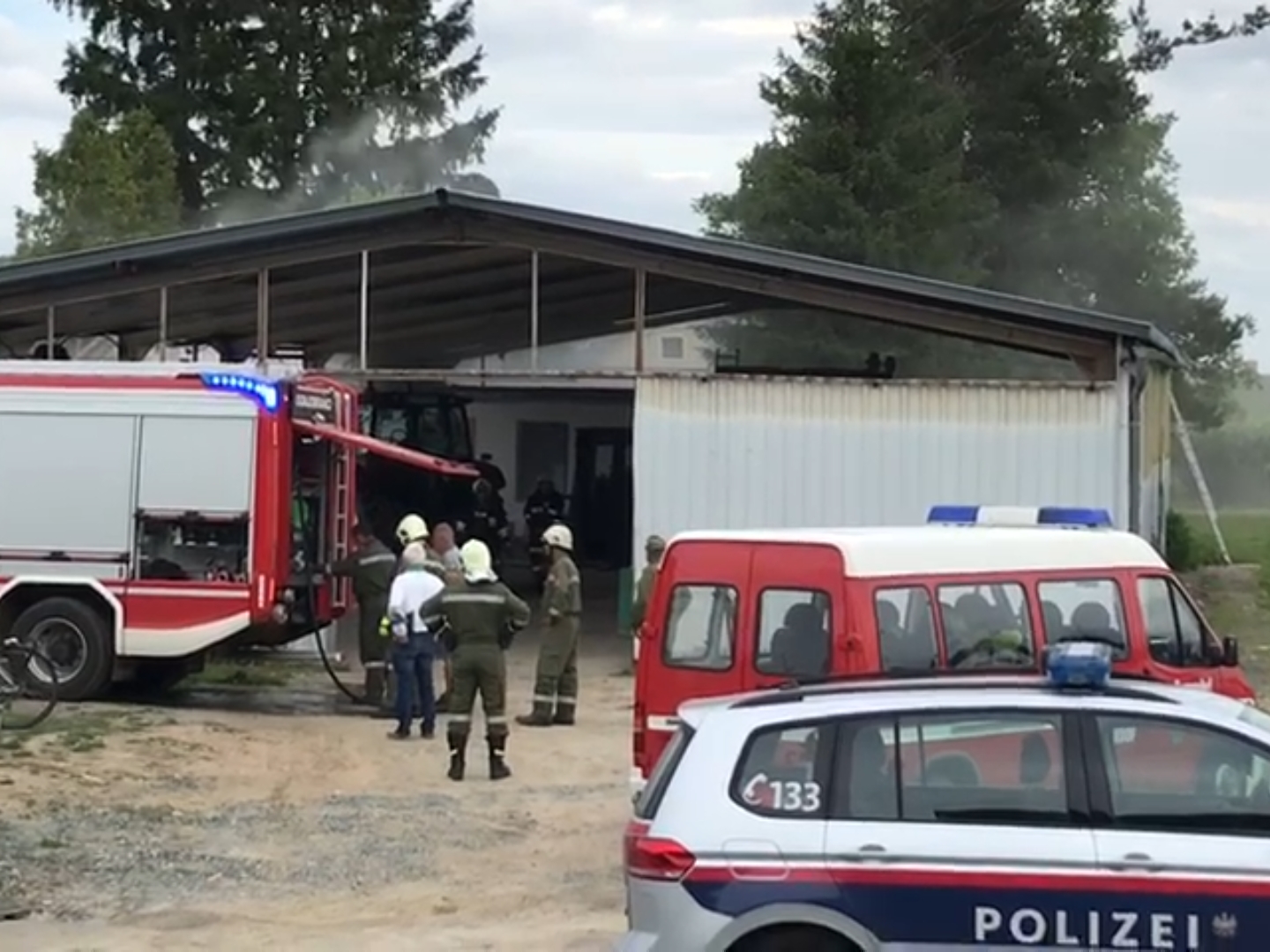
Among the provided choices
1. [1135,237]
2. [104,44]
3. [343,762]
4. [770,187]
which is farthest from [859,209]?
[343,762]

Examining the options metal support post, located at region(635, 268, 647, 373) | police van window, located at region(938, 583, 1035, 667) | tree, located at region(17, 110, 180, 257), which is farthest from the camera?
tree, located at region(17, 110, 180, 257)

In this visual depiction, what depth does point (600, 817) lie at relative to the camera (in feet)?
47.6

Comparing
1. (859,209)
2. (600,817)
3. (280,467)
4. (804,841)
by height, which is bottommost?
(600,817)

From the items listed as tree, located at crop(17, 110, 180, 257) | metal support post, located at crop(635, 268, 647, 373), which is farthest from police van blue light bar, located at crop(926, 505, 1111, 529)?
tree, located at crop(17, 110, 180, 257)

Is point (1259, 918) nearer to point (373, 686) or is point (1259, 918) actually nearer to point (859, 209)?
point (373, 686)

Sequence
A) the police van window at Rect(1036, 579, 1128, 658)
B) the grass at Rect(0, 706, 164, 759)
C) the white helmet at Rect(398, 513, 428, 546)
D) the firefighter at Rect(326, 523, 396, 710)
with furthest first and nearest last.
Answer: the firefighter at Rect(326, 523, 396, 710), the white helmet at Rect(398, 513, 428, 546), the grass at Rect(0, 706, 164, 759), the police van window at Rect(1036, 579, 1128, 658)

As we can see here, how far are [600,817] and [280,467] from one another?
5782 millimetres

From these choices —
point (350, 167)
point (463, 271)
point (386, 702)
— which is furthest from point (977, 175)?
point (386, 702)

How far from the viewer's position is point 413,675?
1808 centimetres

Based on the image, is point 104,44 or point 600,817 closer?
point 600,817

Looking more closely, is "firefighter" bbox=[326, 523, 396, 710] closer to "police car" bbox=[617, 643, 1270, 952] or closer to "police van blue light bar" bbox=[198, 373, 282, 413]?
"police van blue light bar" bbox=[198, 373, 282, 413]

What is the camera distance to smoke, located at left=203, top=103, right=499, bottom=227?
5419 centimetres

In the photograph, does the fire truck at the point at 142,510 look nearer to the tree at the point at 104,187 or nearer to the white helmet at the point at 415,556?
the white helmet at the point at 415,556

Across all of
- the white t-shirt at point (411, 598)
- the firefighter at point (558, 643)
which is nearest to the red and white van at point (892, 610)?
the white t-shirt at point (411, 598)
